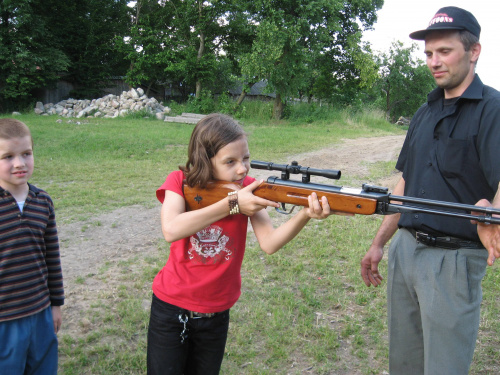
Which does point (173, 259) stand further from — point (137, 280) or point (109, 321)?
point (137, 280)

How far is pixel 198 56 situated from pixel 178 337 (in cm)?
3091

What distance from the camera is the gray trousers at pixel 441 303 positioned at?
2.46m

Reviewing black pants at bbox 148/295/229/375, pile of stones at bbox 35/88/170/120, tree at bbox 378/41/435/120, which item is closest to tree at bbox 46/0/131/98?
pile of stones at bbox 35/88/170/120

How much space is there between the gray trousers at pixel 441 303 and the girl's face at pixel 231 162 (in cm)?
124

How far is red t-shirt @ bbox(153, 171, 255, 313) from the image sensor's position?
2.47 m

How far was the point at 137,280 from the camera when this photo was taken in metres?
5.23

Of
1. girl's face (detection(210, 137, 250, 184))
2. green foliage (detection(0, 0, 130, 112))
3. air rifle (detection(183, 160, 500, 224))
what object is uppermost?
green foliage (detection(0, 0, 130, 112))

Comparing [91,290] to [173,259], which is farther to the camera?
[91,290]

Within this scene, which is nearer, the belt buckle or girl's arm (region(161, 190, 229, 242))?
girl's arm (region(161, 190, 229, 242))

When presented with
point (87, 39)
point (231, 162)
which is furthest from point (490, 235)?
point (87, 39)

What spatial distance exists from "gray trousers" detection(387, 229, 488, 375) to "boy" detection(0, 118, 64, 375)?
2304 mm

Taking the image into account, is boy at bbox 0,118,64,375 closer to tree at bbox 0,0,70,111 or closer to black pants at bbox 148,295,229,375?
black pants at bbox 148,295,229,375

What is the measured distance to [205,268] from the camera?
252cm

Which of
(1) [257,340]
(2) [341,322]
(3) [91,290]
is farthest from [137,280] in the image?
(2) [341,322]
